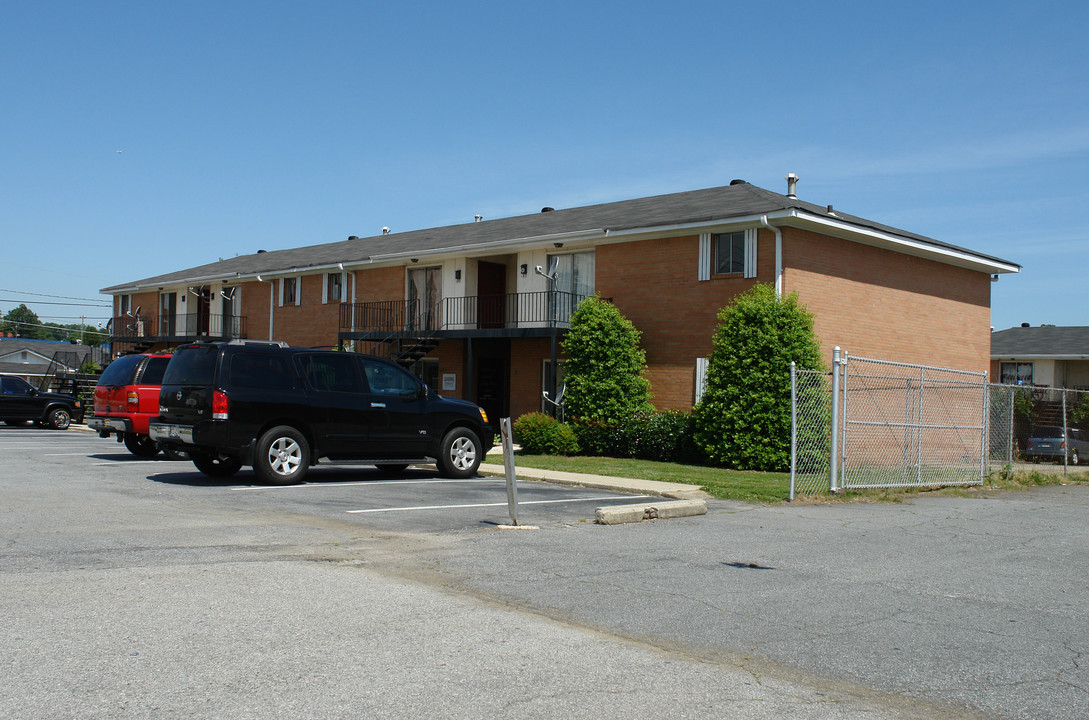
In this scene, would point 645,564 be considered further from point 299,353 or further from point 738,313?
point 738,313

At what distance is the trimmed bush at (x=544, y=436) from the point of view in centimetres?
2148

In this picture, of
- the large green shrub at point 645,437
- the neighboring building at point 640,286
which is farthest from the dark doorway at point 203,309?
the large green shrub at point 645,437

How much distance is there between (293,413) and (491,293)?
15.9 metres

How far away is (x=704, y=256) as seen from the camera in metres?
21.8

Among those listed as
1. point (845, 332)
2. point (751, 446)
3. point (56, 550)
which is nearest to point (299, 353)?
point (56, 550)

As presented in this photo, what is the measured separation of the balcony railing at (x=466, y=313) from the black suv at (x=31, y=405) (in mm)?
8790

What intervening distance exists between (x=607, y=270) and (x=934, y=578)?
17033 mm

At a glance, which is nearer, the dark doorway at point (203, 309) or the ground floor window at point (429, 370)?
the ground floor window at point (429, 370)

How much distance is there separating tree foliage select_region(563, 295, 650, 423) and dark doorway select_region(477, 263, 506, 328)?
566 centimetres

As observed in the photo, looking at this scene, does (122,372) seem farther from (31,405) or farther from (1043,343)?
(1043,343)

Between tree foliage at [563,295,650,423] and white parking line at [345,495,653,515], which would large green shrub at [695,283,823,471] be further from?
white parking line at [345,495,653,515]

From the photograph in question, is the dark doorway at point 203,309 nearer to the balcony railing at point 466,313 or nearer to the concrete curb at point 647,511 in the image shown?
the balcony railing at point 466,313

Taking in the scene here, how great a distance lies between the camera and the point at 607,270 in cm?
2400

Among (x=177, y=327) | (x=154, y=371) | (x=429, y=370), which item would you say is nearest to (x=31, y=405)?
(x=429, y=370)
